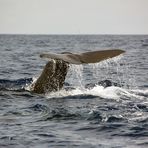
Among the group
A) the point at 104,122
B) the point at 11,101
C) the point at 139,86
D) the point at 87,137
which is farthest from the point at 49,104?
the point at 139,86

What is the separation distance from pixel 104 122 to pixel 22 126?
1569 millimetres

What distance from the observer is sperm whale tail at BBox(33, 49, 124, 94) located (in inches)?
396

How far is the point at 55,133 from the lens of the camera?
313 inches

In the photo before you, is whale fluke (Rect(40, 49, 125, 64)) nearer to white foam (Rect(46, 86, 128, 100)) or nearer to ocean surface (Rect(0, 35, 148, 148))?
ocean surface (Rect(0, 35, 148, 148))

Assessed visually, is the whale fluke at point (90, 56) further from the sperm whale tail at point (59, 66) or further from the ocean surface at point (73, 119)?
the ocean surface at point (73, 119)

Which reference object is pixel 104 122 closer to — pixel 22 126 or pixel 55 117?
pixel 55 117

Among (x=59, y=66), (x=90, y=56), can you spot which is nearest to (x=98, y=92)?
(x=59, y=66)

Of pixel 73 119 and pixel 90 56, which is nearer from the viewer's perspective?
pixel 73 119

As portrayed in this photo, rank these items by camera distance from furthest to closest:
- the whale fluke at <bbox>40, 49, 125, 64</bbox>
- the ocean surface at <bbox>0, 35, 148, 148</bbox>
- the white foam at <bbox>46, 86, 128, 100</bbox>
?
the white foam at <bbox>46, 86, 128, 100</bbox>
the whale fluke at <bbox>40, 49, 125, 64</bbox>
the ocean surface at <bbox>0, 35, 148, 148</bbox>

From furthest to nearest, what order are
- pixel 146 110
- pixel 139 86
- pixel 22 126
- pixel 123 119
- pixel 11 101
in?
Answer: pixel 139 86
pixel 11 101
pixel 146 110
pixel 123 119
pixel 22 126

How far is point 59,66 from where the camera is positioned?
11.0 metres

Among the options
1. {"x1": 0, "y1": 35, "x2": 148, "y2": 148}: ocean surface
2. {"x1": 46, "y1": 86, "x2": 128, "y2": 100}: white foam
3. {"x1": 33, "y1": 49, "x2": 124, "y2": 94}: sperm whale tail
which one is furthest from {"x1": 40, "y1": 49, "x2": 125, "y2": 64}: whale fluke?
{"x1": 46, "y1": 86, "x2": 128, "y2": 100}: white foam

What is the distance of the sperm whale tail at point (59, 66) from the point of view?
10055 millimetres

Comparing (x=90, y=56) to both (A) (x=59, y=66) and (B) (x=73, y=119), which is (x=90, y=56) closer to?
(A) (x=59, y=66)
